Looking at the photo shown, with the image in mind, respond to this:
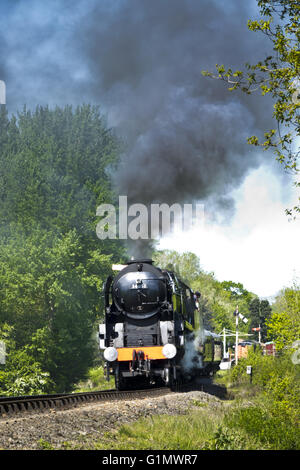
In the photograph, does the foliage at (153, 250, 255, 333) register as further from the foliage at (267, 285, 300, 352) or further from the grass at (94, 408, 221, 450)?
the grass at (94, 408, 221, 450)

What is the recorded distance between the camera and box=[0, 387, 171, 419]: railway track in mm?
12341

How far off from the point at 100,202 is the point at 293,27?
25581mm

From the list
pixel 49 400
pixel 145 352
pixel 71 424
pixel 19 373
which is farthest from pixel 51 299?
pixel 71 424

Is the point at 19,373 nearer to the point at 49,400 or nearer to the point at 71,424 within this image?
the point at 49,400

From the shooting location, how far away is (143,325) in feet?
63.0

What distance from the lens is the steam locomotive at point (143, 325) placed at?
61.1 feet

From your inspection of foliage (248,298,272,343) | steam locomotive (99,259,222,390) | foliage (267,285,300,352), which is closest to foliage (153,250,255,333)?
foliage (248,298,272,343)

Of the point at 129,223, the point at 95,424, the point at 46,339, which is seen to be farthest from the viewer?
the point at 46,339

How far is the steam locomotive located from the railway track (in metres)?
0.84

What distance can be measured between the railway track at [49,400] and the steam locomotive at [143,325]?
842 millimetres

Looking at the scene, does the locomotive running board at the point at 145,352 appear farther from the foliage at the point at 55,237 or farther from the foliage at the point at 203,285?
the foliage at the point at 203,285

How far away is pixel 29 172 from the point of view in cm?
3562
